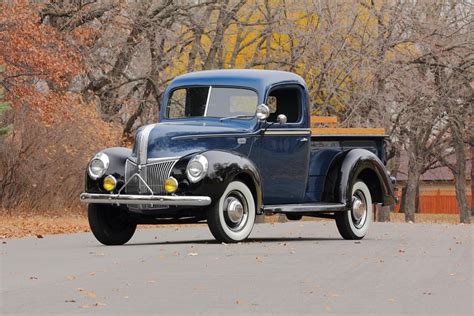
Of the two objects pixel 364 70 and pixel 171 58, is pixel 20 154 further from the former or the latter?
pixel 364 70

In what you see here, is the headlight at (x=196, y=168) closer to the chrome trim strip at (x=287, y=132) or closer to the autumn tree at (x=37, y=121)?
the chrome trim strip at (x=287, y=132)

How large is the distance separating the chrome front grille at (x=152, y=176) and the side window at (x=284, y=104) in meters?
2.58

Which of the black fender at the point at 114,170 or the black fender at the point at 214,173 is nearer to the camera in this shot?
the black fender at the point at 214,173

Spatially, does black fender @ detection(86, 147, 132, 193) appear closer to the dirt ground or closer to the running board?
the running board

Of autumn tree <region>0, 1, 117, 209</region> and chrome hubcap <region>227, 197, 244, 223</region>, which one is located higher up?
autumn tree <region>0, 1, 117, 209</region>

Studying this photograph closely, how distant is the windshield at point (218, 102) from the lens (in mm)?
18812

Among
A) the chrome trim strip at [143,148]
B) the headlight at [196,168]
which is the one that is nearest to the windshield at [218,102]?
the chrome trim strip at [143,148]

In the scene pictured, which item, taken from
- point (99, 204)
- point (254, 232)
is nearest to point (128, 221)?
point (99, 204)

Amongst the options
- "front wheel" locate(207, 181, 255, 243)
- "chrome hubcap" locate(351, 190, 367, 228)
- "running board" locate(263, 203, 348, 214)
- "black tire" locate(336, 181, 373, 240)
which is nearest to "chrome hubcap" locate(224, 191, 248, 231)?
"front wheel" locate(207, 181, 255, 243)

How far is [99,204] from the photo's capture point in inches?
717

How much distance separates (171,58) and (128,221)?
20.0 m

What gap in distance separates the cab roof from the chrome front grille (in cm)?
234

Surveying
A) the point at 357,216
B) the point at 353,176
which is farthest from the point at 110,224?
the point at 357,216

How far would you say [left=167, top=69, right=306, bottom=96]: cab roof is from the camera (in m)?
19.0
